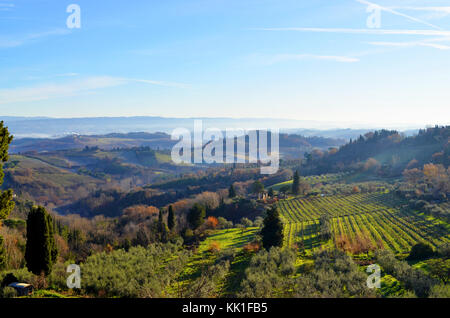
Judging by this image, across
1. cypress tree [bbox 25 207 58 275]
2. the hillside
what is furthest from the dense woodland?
the hillside

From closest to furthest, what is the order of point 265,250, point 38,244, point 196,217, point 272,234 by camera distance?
1. point 38,244
2. point 265,250
3. point 272,234
4. point 196,217

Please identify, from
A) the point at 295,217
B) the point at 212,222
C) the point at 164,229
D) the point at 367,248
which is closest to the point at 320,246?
the point at 367,248

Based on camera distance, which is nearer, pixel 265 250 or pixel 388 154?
pixel 265 250

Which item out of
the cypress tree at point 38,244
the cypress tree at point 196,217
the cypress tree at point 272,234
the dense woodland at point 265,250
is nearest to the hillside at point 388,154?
the dense woodland at point 265,250

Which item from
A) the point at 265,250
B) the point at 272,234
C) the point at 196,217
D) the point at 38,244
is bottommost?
the point at 196,217

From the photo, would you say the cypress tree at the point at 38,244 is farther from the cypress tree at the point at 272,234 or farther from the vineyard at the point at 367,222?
the vineyard at the point at 367,222

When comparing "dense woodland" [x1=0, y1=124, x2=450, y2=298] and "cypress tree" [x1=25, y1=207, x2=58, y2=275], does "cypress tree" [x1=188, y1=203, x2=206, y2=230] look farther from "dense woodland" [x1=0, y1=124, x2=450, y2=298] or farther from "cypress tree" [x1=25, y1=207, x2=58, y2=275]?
"cypress tree" [x1=25, y1=207, x2=58, y2=275]

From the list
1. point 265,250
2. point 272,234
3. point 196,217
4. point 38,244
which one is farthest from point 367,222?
point 38,244

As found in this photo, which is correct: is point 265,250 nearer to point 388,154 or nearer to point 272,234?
point 272,234
